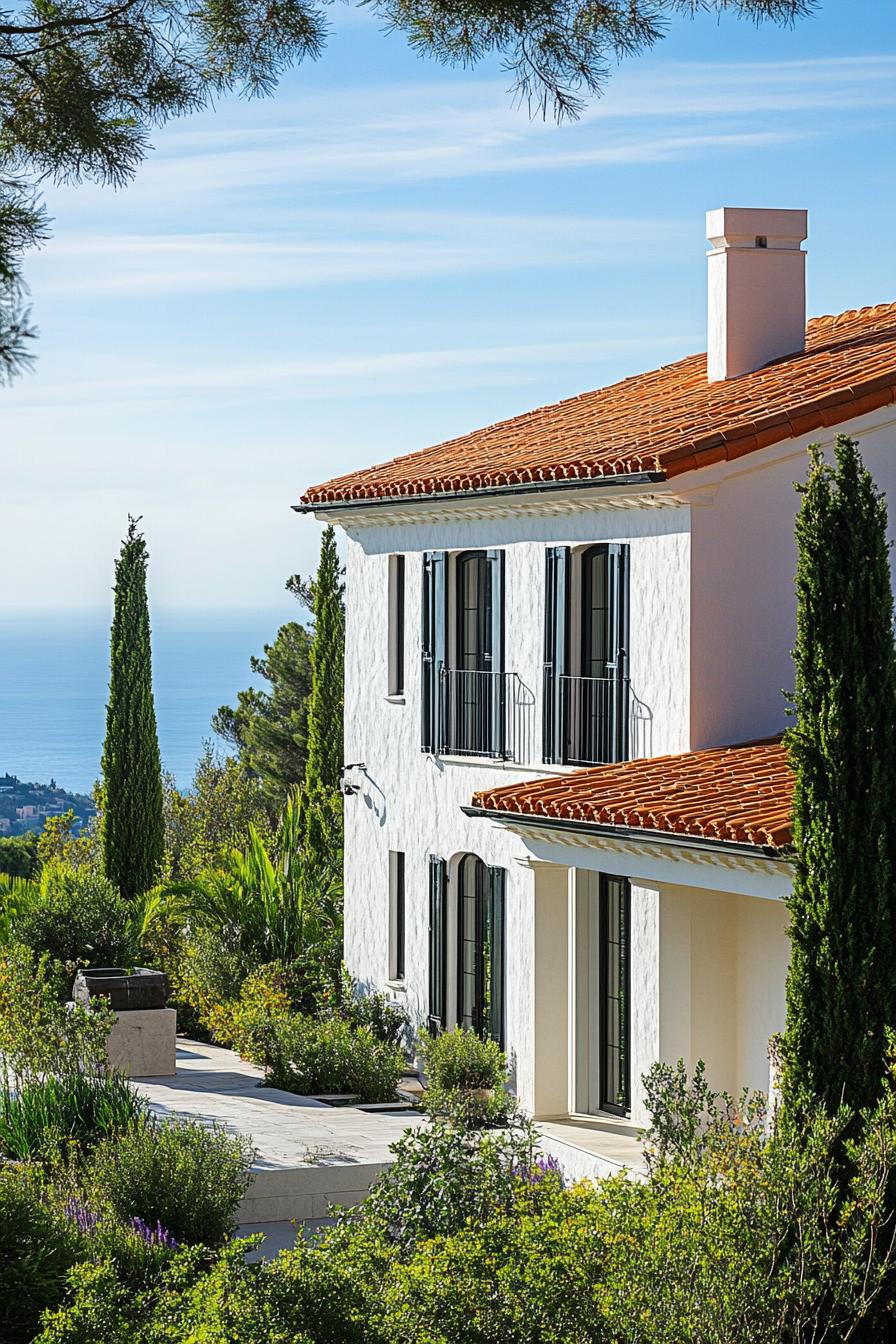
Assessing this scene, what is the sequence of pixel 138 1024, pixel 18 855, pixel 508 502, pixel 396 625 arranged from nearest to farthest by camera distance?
pixel 508 502, pixel 138 1024, pixel 396 625, pixel 18 855

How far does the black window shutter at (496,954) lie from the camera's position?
18.2 meters

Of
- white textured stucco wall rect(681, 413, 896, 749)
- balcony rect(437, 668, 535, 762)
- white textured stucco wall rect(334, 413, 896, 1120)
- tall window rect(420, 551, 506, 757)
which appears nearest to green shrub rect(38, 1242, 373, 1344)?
white textured stucco wall rect(334, 413, 896, 1120)

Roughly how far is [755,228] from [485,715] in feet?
19.1

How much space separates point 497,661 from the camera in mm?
19125

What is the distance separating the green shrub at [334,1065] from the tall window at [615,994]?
2717 millimetres

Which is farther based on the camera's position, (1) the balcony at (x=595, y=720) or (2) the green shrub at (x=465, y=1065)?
(2) the green shrub at (x=465, y=1065)

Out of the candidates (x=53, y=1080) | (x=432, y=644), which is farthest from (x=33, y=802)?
(x=53, y=1080)

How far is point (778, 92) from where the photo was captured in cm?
1271

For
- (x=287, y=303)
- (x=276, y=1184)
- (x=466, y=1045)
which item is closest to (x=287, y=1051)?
(x=466, y=1045)

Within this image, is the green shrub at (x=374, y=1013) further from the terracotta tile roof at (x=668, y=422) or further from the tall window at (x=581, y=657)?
the terracotta tile roof at (x=668, y=422)

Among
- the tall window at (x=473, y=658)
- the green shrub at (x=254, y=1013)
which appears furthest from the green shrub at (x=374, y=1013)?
the tall window at (x=473, y=658)

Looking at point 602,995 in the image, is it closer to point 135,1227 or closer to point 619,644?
point 619,644

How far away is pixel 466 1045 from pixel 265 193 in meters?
8.09

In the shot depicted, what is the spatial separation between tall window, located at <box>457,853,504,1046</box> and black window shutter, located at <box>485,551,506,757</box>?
4.43 ft
